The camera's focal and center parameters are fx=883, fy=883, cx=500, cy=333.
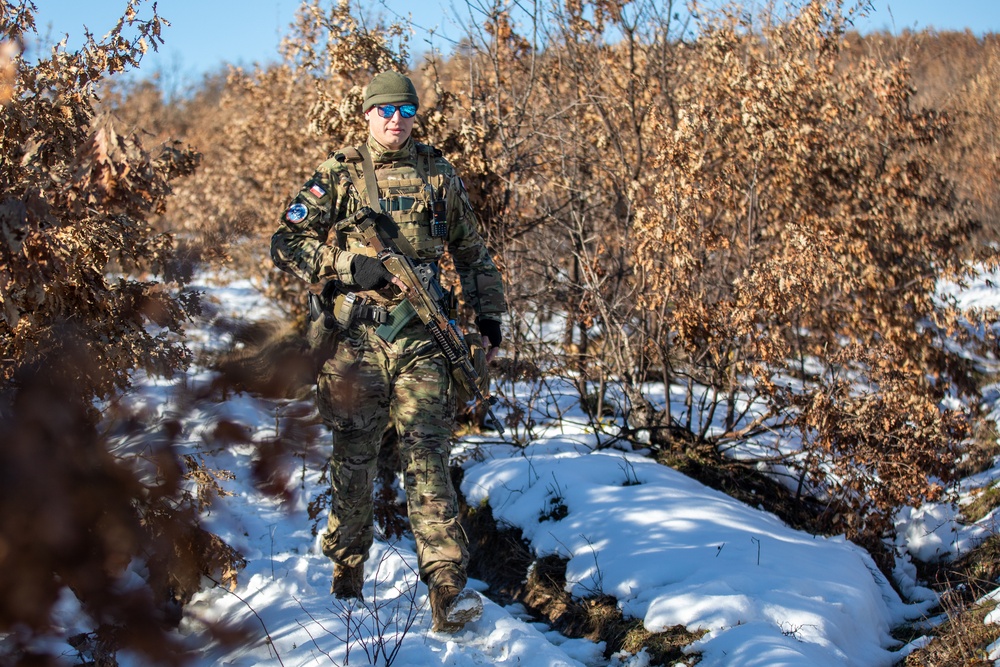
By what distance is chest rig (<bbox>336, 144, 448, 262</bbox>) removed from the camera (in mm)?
3789

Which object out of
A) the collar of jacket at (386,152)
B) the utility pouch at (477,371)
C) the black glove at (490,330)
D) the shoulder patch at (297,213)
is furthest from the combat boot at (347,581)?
the collar of jacket at (386,152)

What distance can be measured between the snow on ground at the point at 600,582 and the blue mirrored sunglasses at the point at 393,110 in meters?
1.29

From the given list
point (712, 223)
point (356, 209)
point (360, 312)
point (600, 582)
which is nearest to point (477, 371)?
point (360, 312)

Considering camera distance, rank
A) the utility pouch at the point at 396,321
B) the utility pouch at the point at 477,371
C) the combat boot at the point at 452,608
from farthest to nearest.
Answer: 1. the utility pouch at the point at 477,371
2. the utility pouch at the point at 396,321
3. the combat boot at the point at 452,608

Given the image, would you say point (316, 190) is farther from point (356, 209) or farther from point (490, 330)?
point (490, 330)

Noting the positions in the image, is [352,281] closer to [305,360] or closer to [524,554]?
[524,554]

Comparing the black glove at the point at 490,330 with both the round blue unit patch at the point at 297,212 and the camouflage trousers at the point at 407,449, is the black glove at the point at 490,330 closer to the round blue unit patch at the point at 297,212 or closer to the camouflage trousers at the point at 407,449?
the camouflage trousers at the point at 407,449

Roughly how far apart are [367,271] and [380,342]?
0.32 meters

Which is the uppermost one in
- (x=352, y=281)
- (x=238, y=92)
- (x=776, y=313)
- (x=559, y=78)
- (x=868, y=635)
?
(x=238, y=92)

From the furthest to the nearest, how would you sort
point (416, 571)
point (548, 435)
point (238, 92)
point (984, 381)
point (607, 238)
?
point (238, 92) → point (984, 381) → point (607, 238) → point (548, 435) → point (416, 571)

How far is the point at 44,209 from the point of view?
1.86 m

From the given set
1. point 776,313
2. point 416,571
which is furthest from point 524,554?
point 776,313

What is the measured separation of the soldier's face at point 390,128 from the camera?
3734 millimetres

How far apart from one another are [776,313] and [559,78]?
10.7ft
